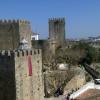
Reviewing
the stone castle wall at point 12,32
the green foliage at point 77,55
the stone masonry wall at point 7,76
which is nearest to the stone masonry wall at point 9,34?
the stone castle wall at point 12,32

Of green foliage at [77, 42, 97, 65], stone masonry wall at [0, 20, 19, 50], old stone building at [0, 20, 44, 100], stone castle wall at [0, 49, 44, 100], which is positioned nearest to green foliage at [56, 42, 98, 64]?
green foliage at [77, 42, 97, 65]

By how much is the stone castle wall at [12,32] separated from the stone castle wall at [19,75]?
9.53 meters

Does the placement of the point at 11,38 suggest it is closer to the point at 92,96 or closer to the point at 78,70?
the point at 78,70

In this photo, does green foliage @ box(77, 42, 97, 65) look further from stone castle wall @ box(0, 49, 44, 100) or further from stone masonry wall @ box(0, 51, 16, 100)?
stone masonry wall @ box(0, 51, 16, 100)

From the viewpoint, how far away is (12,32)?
3316 centimetres

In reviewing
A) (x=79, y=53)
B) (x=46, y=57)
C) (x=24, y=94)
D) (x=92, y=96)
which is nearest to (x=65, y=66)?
(x=46, y=57)

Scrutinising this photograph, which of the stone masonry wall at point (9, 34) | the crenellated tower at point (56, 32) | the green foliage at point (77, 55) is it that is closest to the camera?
the stone masonry wall at point (9, 34)

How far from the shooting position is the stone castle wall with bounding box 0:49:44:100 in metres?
22.6

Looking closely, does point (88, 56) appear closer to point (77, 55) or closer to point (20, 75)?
point (77, 55)

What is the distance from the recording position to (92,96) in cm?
2538

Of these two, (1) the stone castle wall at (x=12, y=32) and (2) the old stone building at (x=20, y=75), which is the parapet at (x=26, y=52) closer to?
(2) the old stone building at (x=20, y=75)

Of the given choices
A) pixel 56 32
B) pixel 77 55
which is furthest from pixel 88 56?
pixel 56 32

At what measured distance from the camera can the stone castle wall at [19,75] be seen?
22625 millimetres

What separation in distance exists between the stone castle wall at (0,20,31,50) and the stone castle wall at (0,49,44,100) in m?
9.53
